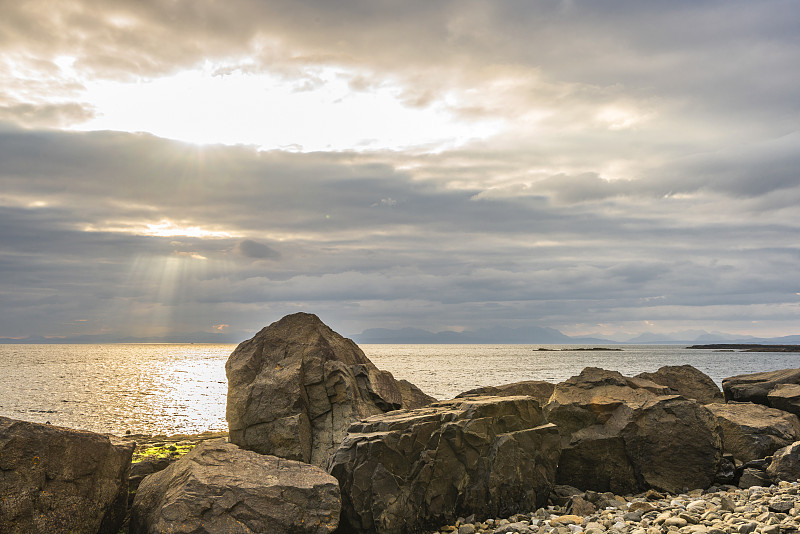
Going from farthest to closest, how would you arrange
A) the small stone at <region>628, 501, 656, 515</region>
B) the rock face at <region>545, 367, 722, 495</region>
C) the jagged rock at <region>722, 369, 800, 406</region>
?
the jagged rock at <region>722, 369, 800, 406</region>, the rock face at <region>545, 367, 722, 495</region>, the small stone at <region>628, 501, 656, 515</region>

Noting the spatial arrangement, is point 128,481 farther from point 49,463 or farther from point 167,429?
point 167,429

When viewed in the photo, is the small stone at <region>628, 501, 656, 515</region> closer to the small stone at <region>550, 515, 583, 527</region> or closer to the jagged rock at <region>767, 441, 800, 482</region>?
the small stone at <region>550, 515, 583, 527</region>

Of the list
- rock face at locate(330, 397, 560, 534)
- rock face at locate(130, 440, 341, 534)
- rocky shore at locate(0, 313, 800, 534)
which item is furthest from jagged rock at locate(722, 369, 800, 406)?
rock face at locate(130, 440, 341, 534)

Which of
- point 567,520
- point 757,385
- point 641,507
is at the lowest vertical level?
point 567,520

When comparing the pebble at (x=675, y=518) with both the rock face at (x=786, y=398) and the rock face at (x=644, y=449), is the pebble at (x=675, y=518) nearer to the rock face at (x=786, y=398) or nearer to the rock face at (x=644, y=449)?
the rock face at (x=644, y=449)

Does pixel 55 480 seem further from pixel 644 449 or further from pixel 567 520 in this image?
pixel 644 449

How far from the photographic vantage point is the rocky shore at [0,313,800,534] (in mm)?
10336

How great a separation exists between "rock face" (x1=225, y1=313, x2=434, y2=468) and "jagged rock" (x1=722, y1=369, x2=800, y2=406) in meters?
→ 14.8

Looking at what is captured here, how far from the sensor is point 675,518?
35.7ft

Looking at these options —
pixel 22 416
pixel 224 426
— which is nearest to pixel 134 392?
pixel 22 416

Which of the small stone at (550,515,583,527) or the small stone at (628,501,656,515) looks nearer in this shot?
the small stone at (550,515,583,527)

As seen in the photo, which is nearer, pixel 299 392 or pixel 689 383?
pixel 299 392

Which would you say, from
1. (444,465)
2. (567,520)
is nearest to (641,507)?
(567,520)

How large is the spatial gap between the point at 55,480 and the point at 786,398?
2242cm
